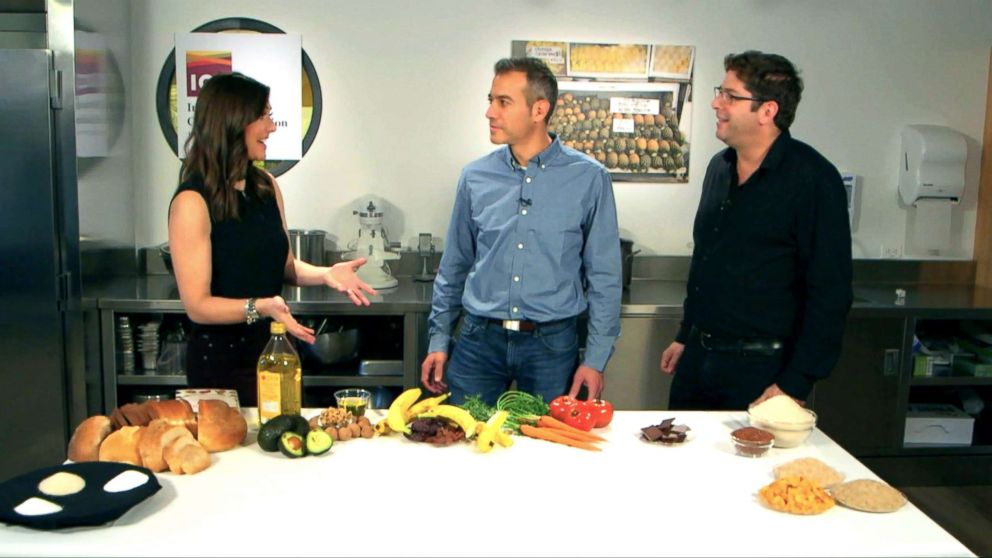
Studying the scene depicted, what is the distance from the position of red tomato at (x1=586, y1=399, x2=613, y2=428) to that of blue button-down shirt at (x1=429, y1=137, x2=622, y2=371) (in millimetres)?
580

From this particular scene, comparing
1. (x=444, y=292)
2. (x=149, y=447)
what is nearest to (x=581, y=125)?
(x=444, y=292)

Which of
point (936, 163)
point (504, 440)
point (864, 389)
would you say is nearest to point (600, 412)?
point (504, 440)

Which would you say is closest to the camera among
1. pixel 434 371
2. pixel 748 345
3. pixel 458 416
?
pixel 458 416

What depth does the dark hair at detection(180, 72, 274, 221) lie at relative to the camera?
2441mm

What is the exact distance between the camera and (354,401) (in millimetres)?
2219

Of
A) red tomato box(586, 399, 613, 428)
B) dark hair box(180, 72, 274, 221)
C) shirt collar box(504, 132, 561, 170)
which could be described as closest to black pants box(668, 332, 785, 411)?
red tomato box(586, 399, 613, 428)

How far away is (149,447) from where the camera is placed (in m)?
1.93

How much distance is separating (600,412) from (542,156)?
93 centimetres

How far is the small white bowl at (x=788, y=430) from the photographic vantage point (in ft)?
7.04

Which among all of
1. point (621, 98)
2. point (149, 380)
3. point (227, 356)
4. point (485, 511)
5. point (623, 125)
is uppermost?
point (621, 98)

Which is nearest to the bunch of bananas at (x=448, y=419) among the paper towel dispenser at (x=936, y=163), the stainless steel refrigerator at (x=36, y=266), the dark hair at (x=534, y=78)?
the dark hair at (x=534, y=78)

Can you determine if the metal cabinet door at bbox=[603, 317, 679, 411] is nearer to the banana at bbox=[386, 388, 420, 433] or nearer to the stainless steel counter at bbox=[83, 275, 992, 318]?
the stainless steel counter at bbox=[83, 275, 992, 318]

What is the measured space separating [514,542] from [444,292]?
1.44 metres

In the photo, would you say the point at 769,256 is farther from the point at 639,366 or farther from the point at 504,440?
the point at 639,366
